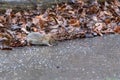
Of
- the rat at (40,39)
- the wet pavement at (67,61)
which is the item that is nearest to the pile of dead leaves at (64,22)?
the rat at (40,39)

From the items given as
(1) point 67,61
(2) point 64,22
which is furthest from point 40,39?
(2) point 64,22

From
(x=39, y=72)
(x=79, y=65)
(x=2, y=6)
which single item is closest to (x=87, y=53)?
(x=79, y=65)

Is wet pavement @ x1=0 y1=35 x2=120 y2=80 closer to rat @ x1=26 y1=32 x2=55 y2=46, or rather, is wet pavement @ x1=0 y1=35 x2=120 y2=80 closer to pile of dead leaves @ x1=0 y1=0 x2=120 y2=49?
rat @ x1=26 y1=32 x2=55 y2=46

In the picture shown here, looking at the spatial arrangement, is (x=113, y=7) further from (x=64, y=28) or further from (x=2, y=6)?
(x=2, y=6)

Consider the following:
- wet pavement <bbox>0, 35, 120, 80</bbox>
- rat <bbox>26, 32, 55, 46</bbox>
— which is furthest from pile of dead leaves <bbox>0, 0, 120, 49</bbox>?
wet pavement <bbox>0, 35, 120, 80</bbox>

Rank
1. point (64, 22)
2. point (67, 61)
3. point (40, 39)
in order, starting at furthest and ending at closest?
point (64, 22)
point (40, 39)
point (67, 61)

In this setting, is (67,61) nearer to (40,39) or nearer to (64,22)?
(40,39)
